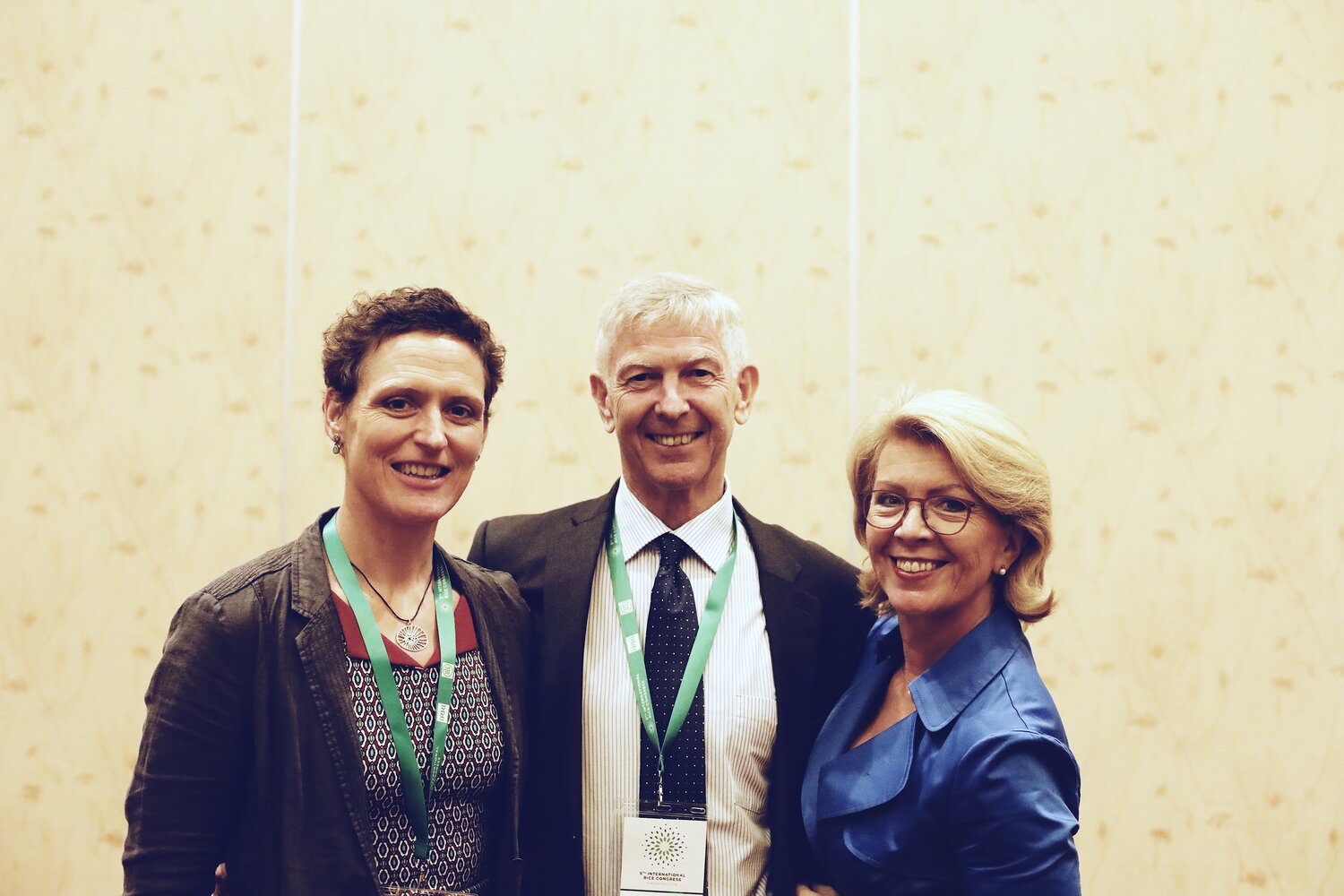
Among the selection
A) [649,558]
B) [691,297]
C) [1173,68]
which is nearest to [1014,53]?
[1173,68]

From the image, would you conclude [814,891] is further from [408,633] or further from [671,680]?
[408,633]

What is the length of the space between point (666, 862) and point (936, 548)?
2.58ft

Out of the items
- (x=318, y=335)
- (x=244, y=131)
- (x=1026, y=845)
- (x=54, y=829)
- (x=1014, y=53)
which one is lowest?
(x=54, y=829)

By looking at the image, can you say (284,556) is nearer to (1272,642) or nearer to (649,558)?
(649,558)

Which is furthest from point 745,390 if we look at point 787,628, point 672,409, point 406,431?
point 406,431

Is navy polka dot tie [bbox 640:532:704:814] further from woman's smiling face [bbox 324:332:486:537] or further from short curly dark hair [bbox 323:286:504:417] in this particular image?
short curly dark hair [bbox 323:286:504:417]

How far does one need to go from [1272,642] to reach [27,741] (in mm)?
4143

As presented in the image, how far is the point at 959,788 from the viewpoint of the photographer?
5.86 feet

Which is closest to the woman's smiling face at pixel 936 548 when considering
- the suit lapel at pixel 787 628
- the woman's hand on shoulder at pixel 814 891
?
the suit lapel at pixel 787 628

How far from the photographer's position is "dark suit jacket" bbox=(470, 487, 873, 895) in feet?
7.09

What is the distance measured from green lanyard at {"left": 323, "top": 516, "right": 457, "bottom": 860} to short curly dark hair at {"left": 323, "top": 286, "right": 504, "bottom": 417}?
0.92 ft

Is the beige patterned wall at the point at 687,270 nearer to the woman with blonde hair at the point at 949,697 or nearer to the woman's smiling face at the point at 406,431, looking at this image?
the woman with blonde hair at the point at 949,697

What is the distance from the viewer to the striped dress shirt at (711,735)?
2.17 m

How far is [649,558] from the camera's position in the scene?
7.83ft
